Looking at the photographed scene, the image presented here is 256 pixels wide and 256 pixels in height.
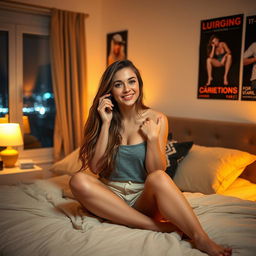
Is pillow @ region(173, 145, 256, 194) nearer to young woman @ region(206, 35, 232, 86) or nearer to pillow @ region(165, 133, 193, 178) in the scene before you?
pillow @ region(165, 133, 193, 178)

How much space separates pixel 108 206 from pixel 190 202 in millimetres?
535

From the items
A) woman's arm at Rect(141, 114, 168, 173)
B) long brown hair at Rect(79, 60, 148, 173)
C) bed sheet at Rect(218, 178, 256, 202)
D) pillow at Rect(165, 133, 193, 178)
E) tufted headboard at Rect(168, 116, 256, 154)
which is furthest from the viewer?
tufted headboard at Rect(168, 116, 256, 154)

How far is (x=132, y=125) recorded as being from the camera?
84.4 inches

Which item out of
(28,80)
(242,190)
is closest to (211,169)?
(242,190)

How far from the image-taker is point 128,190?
193cm

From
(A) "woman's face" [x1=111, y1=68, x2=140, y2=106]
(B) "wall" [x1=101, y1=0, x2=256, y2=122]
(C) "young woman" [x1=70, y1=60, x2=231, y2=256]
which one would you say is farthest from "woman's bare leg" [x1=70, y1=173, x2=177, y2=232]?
(B) "wall" [x1=101, y1=0, x2=256, y2=122]

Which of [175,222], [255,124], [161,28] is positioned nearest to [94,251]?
[175,222]

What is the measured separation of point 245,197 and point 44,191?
1344mm

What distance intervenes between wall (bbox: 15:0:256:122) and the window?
1.00 ft

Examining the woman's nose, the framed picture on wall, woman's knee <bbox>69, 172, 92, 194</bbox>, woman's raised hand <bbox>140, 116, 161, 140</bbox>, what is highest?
the framed picture on wall

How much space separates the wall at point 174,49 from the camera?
112 inches

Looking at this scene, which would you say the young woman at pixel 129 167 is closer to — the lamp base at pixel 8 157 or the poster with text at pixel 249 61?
the poster with text at pixel 249 61

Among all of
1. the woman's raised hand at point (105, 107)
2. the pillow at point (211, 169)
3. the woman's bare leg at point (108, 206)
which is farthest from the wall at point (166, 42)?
the woman's bare leg at point (108, 206)

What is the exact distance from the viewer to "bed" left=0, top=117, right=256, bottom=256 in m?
1.49
